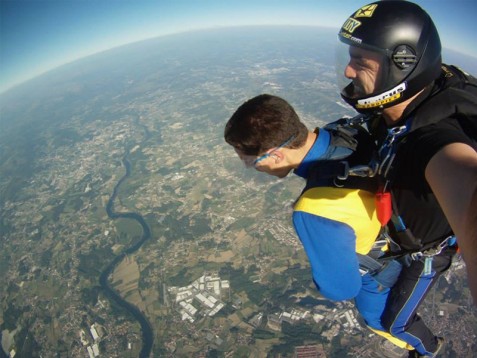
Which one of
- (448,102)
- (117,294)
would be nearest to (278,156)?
(448,102)

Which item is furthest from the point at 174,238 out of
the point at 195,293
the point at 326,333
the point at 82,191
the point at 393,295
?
the point at 393,295

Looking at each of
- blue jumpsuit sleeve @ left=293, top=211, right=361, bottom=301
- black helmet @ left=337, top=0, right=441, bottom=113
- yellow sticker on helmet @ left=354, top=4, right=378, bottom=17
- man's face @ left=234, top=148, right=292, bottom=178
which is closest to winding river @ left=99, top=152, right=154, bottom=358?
blue jumpsuit sleeve @ left=293, top=211, right=361, bottom=301

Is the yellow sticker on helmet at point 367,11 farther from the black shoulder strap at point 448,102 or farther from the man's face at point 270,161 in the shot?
the man's face at point 270,161

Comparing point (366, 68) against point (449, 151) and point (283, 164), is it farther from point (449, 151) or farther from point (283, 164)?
point (449, 151)

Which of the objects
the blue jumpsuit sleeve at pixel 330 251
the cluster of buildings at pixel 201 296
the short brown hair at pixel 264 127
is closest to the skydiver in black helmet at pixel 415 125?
the blue jumpsuit sleeve at pixel 330 251

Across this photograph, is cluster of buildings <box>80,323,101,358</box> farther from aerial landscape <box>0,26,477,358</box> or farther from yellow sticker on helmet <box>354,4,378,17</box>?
yellow sticker on helmet <box>354,4,378,17</box>

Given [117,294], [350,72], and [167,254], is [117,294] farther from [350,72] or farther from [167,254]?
[350,72]
